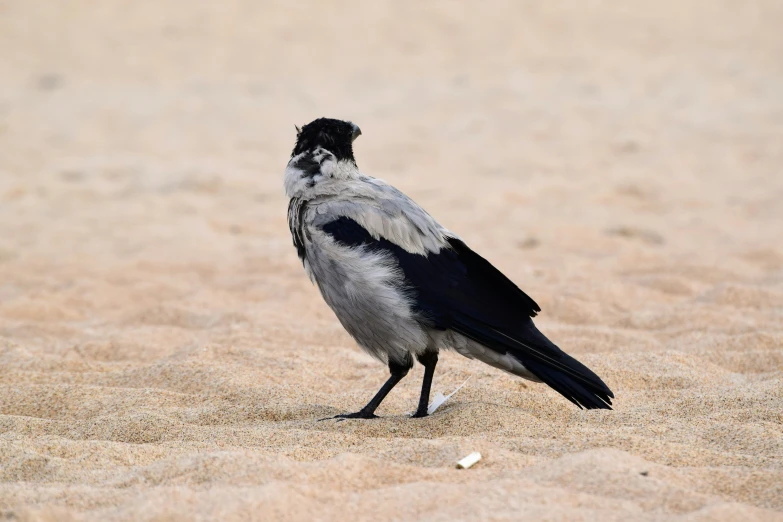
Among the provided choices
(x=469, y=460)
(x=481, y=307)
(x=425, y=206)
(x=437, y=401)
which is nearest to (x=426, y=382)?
(x=437, y=401)

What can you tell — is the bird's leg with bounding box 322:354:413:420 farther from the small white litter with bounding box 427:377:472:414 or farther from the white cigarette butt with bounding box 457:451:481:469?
the white cigarette butt with bounding box 457:451:481:469

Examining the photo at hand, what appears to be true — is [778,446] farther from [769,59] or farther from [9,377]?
[769,59]

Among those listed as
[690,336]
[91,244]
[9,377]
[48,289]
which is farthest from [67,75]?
[690,336]

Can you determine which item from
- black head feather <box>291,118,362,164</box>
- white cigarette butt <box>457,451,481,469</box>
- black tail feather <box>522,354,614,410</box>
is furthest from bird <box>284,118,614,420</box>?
white cigarette butt <box>457,451,481,469</box>

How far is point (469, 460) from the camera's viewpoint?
2.92 metres

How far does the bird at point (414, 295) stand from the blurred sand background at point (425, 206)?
0.67 ft

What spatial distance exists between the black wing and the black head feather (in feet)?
1.28

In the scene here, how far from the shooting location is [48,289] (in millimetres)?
6473

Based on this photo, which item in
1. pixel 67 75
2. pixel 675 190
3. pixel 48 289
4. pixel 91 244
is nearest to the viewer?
pixel 48 289

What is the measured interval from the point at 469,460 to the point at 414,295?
0.99m

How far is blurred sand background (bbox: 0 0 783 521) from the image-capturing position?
281 centimetres

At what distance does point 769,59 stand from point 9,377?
1171 cm

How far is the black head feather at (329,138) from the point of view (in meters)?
4.10

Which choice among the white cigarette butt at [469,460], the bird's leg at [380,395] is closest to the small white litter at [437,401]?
the bird's leg at [380,395]
